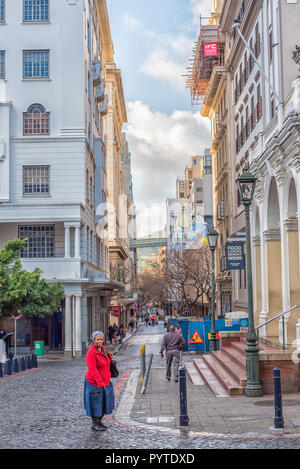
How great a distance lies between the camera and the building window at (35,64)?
38688 millimetres

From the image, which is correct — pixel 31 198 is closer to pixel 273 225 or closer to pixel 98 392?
pixel 273 225

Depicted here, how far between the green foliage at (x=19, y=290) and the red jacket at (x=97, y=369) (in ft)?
57.6

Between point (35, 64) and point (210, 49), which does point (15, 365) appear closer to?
point (35, 64)

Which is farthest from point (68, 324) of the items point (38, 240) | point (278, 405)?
point (278, 405)

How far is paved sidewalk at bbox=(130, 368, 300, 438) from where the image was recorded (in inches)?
412

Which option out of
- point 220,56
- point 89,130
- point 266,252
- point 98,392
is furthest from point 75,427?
point 220,56

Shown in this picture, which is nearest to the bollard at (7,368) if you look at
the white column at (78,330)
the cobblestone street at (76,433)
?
the cobblestone street at (76,433)

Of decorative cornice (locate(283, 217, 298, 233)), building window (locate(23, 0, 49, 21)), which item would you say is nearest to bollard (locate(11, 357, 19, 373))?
decorative cornice (locate(283, 217, 298, 233))

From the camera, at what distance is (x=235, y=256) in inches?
1016

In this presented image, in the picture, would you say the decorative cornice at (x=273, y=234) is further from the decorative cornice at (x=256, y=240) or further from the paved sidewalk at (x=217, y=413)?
the paved sidewalk at (x=217, y=413)

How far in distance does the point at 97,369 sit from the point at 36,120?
1183 inches
